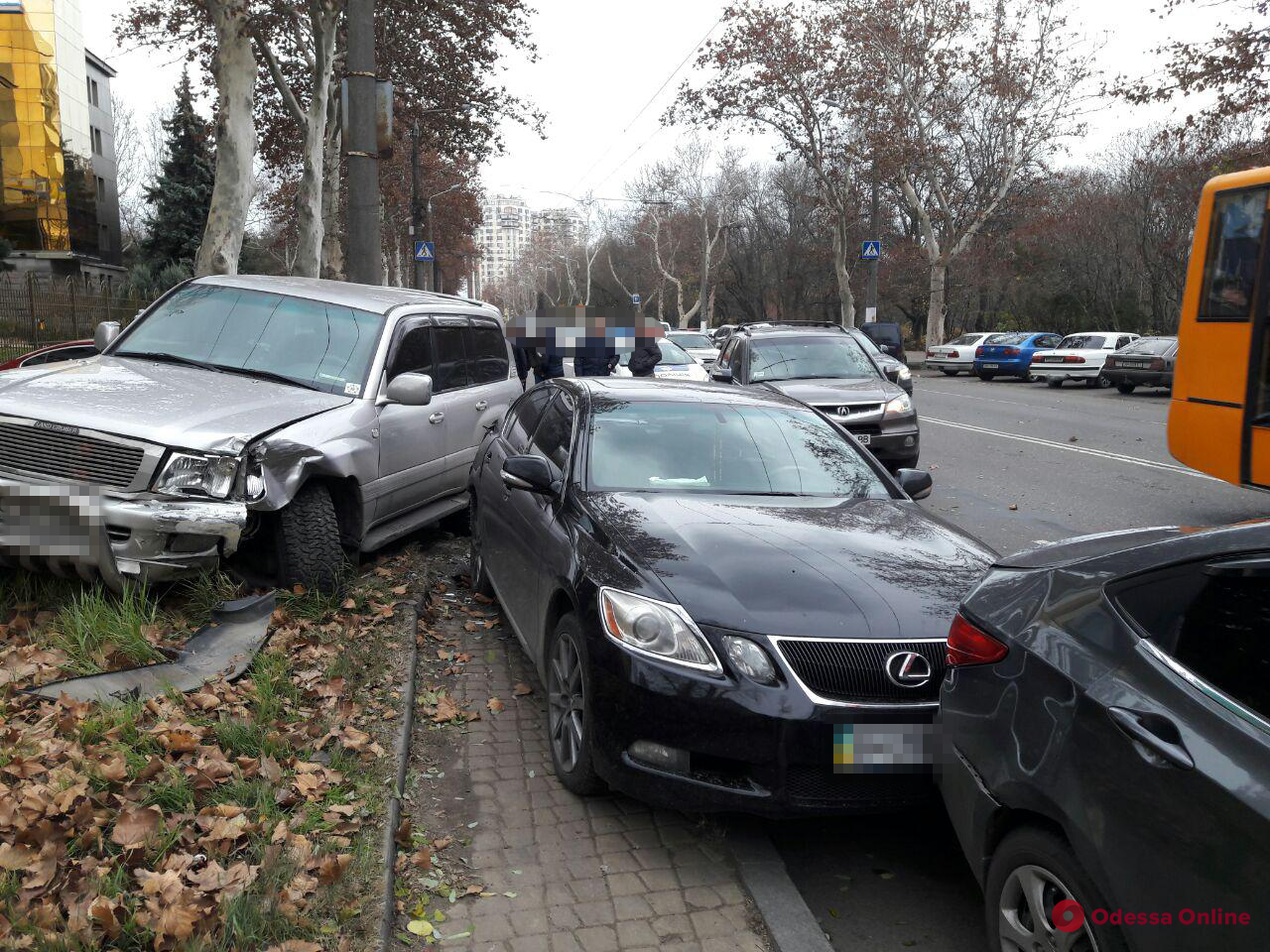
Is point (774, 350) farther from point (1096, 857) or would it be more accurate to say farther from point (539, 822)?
point (1096, 857)

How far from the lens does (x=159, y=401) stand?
5465 millimetres

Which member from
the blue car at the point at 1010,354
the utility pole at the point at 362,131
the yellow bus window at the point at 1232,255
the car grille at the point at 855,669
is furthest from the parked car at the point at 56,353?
the blue car at the point at 1010,354

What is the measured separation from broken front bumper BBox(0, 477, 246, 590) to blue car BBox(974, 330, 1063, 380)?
31.1 meters

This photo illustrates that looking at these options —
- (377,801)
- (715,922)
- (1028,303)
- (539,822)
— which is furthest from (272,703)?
(1028,303)

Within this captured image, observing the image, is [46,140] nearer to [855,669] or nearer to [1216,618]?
[855,669]

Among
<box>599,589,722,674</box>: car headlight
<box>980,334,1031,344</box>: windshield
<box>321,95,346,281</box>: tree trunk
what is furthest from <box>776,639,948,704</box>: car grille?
<box>980,334,1031,344</box>: windshield

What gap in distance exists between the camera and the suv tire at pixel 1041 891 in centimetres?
227

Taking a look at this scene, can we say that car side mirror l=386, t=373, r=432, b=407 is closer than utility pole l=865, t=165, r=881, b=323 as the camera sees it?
Yes

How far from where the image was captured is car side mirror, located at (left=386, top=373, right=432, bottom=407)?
6328mm

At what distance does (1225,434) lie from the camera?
8.42m

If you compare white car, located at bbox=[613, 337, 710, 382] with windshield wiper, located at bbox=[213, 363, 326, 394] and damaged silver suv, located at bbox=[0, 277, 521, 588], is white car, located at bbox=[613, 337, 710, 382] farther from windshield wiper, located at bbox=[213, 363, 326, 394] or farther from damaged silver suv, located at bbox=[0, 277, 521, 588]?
windshield wiper, located at bbox=[213, 363, 326, 394]

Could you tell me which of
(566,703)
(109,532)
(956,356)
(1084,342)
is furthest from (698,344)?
(566,703)

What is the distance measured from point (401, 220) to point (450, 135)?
19590 millimetres

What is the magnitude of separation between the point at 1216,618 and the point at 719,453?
9.54 ft
